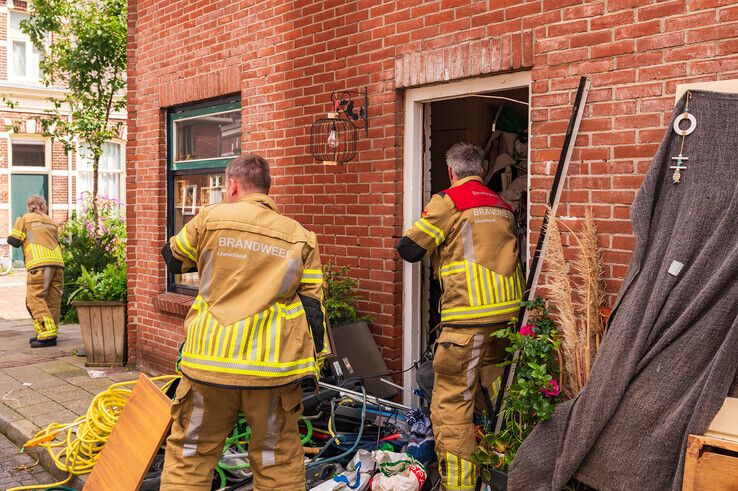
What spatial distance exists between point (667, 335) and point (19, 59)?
22621 millimetres

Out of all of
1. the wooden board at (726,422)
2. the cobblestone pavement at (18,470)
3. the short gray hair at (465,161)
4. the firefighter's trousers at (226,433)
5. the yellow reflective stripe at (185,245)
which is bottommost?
the cobblestone pavement at (18,470)

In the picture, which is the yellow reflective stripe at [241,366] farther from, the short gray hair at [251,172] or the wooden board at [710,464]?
the wooden board at [710,464]

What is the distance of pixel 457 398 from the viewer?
435 centimetres

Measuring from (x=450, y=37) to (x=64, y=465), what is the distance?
389 centimetres

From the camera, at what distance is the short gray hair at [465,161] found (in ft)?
15.2

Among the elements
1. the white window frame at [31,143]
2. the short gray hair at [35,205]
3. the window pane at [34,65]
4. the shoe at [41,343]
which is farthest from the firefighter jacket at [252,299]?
the window pane at [34,65]

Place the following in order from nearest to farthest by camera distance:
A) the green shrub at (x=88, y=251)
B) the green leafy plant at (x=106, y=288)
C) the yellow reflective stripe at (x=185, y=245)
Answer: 1. the yellow reflective stripe at (x=185, y=245)
2. the green leafy plant at (x=106, y=288)
3. the green shrub at (x=88, y=251)

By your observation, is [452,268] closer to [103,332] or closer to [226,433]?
[226,433]

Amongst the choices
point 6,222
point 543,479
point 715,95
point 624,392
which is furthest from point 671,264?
point 6,222

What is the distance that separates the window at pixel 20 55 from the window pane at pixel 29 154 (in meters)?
1.95

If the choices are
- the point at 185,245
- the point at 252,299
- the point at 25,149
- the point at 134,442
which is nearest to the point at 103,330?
the point at 134,442

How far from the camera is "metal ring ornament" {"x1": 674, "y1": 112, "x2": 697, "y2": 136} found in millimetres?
3400

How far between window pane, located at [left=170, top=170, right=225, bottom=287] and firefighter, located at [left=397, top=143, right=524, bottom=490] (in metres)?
3.43

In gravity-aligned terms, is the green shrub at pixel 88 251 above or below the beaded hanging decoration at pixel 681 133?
below
